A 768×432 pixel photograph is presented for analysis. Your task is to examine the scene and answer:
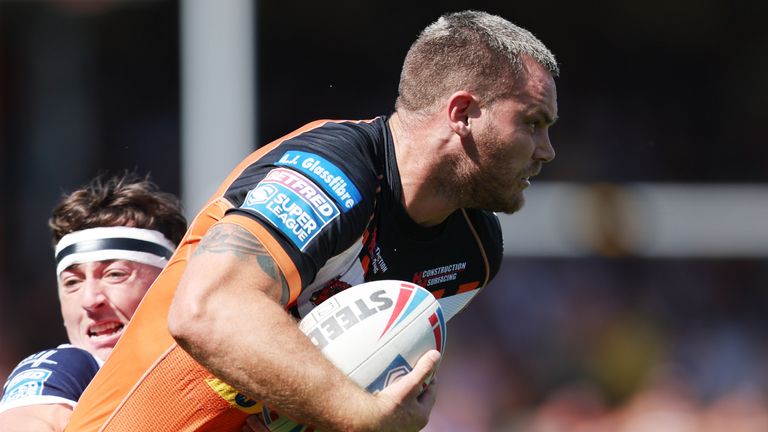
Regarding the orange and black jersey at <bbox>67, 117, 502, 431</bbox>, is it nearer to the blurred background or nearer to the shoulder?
the shoulder

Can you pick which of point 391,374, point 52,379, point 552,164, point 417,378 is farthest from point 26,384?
point 552,164

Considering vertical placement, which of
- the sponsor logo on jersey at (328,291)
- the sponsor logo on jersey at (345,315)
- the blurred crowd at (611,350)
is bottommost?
the blurred crowd at (611,350)

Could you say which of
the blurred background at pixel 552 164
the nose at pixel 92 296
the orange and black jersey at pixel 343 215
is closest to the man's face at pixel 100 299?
the nose at pixel 92 296

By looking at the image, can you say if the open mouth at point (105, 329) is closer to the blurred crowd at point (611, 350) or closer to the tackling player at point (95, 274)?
the tackling player at point (95, 274)

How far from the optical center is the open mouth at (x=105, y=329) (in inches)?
189

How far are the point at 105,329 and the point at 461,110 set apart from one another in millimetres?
1696

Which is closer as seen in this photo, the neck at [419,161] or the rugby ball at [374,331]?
the rugby ball at [374,331]

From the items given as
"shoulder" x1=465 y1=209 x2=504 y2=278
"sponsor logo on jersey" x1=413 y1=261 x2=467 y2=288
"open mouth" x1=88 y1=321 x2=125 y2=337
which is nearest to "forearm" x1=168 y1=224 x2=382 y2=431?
"sponsor logo on jersey" x1=413 y1=261 x2=467 y2=288

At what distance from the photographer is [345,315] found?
3.72 meters

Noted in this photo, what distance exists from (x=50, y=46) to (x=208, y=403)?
20.7 ft

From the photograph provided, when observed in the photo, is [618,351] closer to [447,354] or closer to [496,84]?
[447,354]

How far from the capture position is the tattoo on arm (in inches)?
139

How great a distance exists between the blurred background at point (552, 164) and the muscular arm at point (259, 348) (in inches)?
219

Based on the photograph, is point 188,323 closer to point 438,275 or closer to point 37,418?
point 37,418
